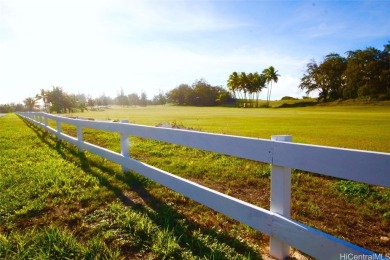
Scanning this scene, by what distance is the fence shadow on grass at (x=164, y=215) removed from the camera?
275 centimetres

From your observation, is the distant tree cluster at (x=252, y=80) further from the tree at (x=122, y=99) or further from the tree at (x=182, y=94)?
the tree at (x=122, y=99)

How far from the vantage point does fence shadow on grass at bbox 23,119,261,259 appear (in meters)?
2.75

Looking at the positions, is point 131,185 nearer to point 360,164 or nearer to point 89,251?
point 89,251

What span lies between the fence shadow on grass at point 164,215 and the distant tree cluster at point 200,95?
351 ft

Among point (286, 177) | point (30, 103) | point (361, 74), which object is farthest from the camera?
point (30, 103)

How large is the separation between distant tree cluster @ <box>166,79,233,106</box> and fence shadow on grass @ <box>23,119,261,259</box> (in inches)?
4209

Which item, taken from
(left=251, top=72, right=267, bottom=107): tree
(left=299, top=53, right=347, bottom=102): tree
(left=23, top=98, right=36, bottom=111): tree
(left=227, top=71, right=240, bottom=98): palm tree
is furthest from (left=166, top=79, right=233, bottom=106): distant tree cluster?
(left=23, top=98, right=36, bottom=111): tree

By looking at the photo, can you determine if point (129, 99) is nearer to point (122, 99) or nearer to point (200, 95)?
point (122, 99)

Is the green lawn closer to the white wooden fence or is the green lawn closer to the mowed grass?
the mowed grass

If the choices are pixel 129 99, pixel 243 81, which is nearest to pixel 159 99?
pixel 129 99

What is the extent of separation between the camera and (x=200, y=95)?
119m

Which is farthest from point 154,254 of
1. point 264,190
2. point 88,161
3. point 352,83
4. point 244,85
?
point 244,85

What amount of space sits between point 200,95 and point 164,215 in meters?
116

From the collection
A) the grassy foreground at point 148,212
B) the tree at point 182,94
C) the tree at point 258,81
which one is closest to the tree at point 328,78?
the tree at point 258,81
